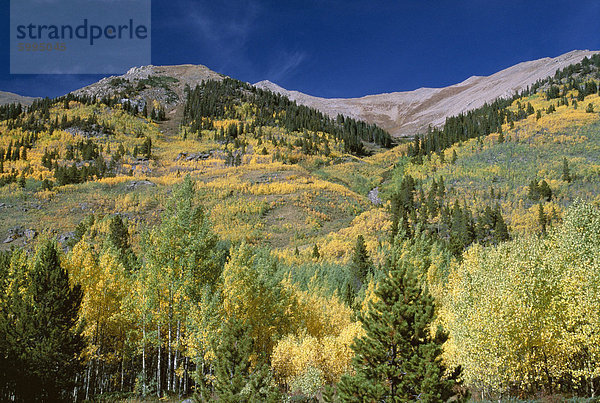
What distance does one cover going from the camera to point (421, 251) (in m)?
41.6

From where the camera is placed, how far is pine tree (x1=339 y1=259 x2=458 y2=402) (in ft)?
43.5

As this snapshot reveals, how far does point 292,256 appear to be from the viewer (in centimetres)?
5884

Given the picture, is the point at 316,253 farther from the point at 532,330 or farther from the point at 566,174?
the point at 566,174

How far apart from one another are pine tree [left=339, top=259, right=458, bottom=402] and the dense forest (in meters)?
0.09

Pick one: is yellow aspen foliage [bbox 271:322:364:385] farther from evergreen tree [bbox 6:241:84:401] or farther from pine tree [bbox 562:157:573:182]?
pine tree [bbox 562:157:573:182]

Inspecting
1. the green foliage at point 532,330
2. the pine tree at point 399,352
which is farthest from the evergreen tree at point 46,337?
the green foliage at point 532,330

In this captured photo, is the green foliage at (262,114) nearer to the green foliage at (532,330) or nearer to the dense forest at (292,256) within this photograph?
the dense forest at (292,256)

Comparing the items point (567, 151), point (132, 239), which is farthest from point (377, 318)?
point (567, 151)

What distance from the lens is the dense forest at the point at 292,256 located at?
15977 mm

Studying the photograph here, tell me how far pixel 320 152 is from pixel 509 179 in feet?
237

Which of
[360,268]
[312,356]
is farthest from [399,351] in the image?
[360,268]

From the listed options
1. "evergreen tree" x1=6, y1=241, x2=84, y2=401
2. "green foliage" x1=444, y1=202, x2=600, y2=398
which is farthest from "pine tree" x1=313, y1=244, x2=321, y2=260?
"evergreen tree" x1=6, y1=241, x2=84, y2=401

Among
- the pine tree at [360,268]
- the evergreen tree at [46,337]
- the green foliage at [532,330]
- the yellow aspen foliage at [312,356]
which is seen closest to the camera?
the green foliage at [532,330]

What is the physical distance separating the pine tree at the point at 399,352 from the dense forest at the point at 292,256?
0.09 meters
